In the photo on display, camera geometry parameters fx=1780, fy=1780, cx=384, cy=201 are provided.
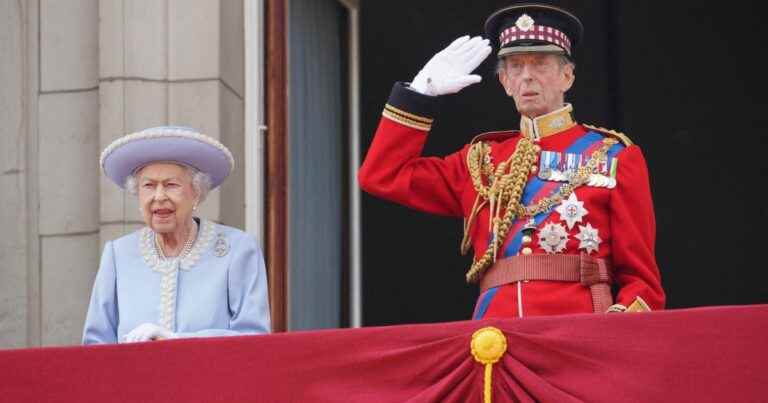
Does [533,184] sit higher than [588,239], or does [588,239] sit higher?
[533,184]

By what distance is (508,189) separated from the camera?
5406 millimetres

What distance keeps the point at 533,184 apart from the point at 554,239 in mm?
216

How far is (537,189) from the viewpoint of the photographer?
542 cm

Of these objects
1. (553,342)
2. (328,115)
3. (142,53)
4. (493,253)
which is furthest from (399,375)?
(328,115)

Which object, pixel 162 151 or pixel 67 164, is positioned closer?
pixel 162 151

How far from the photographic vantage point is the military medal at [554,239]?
17.4 feet

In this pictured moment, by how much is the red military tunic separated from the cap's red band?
0.22 m

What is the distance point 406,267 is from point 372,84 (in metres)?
0.99

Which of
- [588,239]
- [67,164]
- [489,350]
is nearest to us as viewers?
[489,350]

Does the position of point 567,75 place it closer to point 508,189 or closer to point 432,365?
point 508,189

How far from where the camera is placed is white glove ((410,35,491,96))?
213 inches

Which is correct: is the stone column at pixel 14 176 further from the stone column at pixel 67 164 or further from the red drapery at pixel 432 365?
the red drapery at pixel 432 365

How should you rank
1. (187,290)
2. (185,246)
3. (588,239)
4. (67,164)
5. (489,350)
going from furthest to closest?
(67,164) → (185,246) → (187,290) → (588,239) → (489,350)

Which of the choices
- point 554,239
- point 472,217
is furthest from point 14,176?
point 554,239
